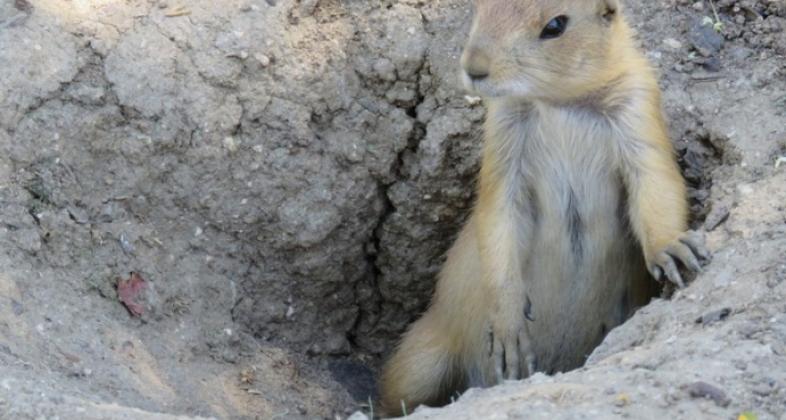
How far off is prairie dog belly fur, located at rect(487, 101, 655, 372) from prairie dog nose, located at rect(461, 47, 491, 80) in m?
0.80

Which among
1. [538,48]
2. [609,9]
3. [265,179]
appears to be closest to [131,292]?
[265,179]

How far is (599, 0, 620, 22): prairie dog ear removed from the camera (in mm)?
6012

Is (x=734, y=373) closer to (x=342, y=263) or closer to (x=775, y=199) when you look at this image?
(x=775, y=199)

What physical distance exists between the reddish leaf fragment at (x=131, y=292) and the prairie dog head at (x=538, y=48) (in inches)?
86.2

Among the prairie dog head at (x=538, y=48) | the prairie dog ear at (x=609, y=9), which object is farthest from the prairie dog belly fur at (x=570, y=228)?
the prairie dog ear at (x=609, y=9)


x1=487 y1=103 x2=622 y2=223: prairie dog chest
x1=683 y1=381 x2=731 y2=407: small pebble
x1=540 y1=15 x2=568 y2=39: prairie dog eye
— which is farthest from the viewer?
x1=487 y1=103 x2=622 y2=223: prairie dog chest

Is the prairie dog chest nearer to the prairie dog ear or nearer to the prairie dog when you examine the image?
the prairie dog

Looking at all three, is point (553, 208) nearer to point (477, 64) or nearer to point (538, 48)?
point (538, 48)

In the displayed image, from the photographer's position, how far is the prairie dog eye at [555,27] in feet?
18.9

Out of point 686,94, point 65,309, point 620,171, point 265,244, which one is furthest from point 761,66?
point 65,309

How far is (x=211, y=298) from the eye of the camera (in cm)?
714

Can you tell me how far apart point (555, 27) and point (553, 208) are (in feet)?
3.56

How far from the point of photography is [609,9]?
6.06 meters

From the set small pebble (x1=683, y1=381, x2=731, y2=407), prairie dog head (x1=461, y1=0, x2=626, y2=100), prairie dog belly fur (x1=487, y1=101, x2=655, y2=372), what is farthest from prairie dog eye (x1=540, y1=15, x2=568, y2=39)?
small pebble (x1=683, y1=381, x2=731, y2=407)
